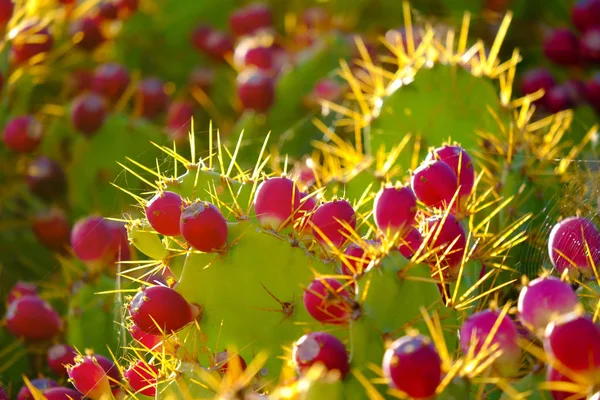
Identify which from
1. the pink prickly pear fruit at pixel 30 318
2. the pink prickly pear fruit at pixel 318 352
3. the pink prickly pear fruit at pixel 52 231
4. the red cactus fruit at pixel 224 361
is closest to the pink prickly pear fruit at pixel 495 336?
the pink prickly pear fruit at pixel 318 352

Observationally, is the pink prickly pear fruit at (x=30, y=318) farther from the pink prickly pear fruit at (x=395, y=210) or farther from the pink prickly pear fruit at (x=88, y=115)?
the pink prickly pear fruit at (x=88, y=115)

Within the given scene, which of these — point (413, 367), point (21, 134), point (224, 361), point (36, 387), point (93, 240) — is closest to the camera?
point (413, 367)

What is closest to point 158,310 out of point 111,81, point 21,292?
point 21,292

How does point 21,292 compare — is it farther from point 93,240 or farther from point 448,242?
point 448,242

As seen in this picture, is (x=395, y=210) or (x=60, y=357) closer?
(x=395, y=210)

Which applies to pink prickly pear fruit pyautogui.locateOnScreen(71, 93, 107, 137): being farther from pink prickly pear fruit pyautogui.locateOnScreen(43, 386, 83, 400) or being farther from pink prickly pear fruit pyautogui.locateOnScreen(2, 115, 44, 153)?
pink prickly pear fruit pyautogui.locateOnScreen(43, 386, 83, 400)

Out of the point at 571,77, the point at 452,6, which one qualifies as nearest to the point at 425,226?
the point at 571,77
